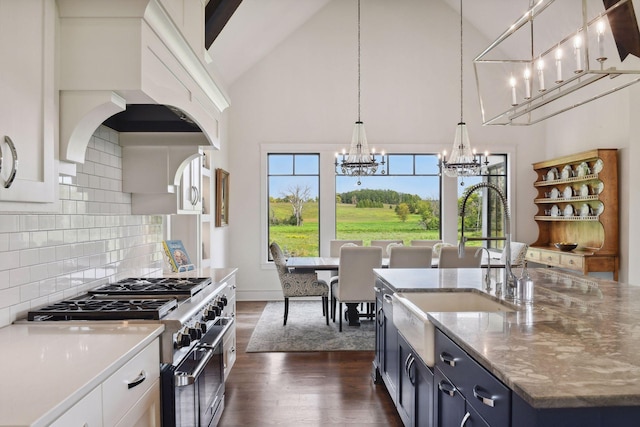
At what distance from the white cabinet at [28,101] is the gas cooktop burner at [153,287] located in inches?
34.9

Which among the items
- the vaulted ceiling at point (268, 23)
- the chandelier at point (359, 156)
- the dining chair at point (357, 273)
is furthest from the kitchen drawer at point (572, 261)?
the vaulted ceiling at point (268, 23)

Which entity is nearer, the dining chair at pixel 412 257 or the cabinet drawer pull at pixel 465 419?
the cabinet drawer pull at pixel 465 419

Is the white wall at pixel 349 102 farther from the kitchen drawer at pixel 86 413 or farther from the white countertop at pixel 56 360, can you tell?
the kitchen drawer at pixel 86 413

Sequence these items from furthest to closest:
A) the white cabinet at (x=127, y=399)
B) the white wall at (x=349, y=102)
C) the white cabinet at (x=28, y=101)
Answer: the white wall at (x=349, y=102)
the white cabinet at (x=28, y=101)
the white cabinet at (x=127, y=399)

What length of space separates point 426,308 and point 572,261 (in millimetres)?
3645

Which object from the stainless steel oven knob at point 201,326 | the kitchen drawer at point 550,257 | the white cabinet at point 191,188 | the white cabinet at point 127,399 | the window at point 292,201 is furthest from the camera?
the window at point 292,201

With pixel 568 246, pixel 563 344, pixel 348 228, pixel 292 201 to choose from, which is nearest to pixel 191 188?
pixel 563 344

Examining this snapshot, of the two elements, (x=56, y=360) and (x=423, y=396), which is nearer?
(x=56, y=360)

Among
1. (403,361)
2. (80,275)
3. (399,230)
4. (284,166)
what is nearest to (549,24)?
(399,230)

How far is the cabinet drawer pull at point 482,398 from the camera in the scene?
122 centimetres

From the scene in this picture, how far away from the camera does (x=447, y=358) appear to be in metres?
1.60

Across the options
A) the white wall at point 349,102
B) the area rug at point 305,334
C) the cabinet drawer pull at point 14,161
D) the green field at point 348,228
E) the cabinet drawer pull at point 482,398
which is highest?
the white wall at point 349,102

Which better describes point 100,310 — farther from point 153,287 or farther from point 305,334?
point 305,334

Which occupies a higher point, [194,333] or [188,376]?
[194,333]
